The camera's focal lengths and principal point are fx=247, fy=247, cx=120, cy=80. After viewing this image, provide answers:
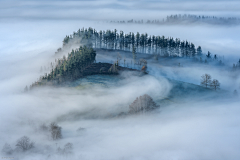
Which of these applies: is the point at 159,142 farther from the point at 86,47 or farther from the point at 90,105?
the point at 86,47

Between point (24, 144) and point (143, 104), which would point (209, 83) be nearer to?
point (143, 104)

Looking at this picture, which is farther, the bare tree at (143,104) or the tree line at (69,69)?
the tree line at (69,69)

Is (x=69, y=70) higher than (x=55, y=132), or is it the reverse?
(x=69, y=70)

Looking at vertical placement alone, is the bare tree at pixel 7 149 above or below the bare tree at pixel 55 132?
below

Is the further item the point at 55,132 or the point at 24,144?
the point at 55,132

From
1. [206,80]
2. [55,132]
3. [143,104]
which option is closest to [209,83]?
[206,80]

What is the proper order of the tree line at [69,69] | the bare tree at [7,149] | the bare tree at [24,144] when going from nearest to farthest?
the bare tree at [24,144] < the bare tree at [7,149] < the tree line at [69,69]

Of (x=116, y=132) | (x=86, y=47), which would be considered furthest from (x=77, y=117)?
(x=86, y=47)

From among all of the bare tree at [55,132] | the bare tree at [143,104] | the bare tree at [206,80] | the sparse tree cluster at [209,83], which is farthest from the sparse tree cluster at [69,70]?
the sparse tree cluster at [209,83]

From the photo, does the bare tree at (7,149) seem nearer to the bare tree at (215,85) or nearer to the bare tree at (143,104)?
the bare tree at (143,104)
